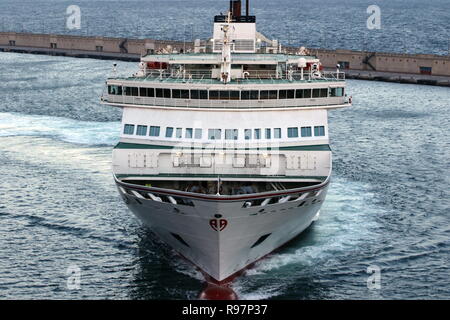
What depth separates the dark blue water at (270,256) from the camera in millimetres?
39500

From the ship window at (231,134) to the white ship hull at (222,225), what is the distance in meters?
4.60

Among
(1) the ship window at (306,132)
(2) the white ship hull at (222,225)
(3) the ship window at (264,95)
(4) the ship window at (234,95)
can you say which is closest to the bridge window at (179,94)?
(4) the ship window at (234,95)

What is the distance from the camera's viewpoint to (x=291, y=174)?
133 ft

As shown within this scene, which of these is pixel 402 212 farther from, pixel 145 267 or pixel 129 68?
pixel 129 68

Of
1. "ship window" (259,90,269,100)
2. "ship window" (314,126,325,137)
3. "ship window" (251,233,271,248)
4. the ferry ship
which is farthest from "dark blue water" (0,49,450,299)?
"ship window" (259,90,269,100)

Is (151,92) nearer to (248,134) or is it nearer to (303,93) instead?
(248,134)

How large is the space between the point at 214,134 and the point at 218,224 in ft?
19.6

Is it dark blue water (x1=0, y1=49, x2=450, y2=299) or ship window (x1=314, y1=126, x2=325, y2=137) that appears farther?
ship window (x1=314, y1=126, x2=325, y2=137)

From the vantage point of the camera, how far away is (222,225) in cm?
3747

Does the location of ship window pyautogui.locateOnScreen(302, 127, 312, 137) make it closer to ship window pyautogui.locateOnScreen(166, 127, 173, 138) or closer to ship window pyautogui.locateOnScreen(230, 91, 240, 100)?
ship window pyautogui.locateOnScreen(230, 91, 240, 100)

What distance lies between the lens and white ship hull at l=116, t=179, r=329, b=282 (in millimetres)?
37500

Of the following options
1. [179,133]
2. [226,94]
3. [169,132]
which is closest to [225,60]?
[226,94]

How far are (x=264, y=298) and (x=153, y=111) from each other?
39.2ft

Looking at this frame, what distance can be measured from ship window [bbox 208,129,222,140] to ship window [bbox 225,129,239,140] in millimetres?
373
